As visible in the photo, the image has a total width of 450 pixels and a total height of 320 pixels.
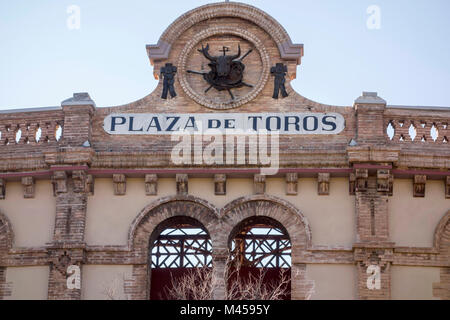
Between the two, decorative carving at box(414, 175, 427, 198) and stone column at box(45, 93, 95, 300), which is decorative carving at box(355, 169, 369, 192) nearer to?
decorative carving at box(414, 175, 427, 198)

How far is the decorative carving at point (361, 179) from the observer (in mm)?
28844

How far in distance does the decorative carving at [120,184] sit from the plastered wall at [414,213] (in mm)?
6757

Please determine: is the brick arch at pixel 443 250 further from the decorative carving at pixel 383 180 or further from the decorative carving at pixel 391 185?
the decorative carving at pixel 383 180

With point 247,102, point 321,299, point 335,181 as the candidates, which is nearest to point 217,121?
point 247,102

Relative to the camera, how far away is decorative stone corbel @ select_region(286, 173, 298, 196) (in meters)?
29.1

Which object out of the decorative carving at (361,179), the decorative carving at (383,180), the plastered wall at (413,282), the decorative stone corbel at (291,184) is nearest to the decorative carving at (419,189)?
the decorative carving at (383,180)

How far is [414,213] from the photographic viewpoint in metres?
29.0

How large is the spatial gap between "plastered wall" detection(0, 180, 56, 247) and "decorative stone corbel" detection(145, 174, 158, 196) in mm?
2444

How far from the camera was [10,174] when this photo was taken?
2981 cm

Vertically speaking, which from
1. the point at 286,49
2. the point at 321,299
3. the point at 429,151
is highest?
the point at 286,49

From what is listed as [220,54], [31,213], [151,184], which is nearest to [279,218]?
[151,184]

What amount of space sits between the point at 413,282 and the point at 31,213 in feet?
32.3

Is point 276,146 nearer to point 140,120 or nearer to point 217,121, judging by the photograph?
point 217,121

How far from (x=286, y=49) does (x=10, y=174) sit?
26.1 ft
